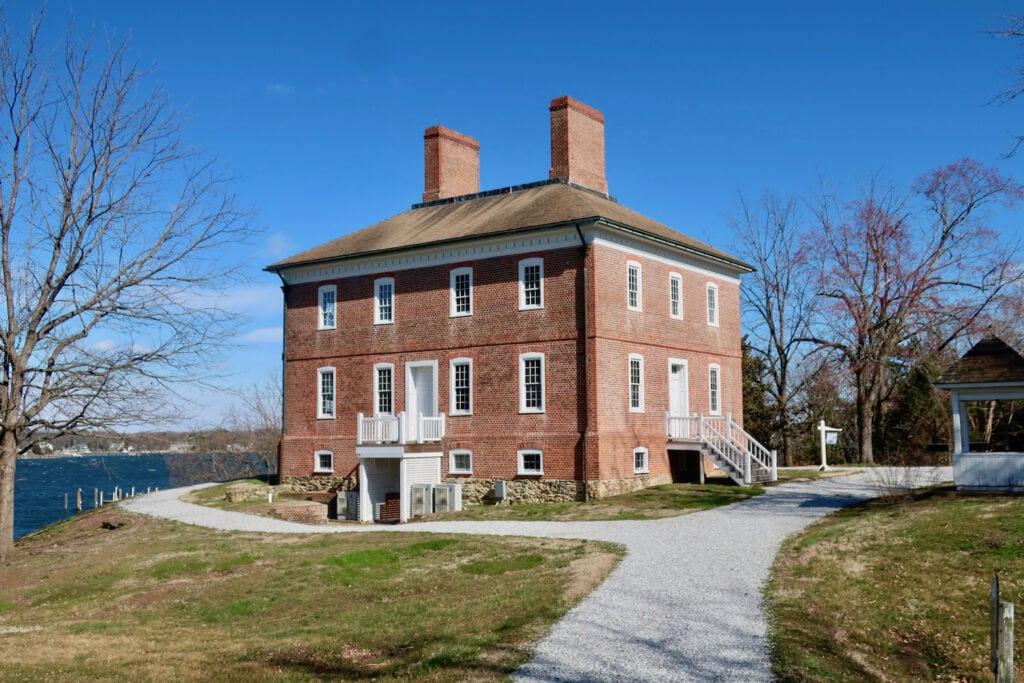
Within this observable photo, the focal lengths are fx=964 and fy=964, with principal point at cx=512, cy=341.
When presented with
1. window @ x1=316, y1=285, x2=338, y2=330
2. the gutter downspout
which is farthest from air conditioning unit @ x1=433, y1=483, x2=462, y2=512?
window @ x1=316, y1=285, x2=338, y2=330

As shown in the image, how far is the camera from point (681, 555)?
17.5 m

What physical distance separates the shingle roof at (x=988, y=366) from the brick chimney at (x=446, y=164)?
64.9 ft

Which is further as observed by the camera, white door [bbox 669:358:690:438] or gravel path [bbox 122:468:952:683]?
white door [bbox 669:358:690:438]

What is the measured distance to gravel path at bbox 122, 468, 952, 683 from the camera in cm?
1052

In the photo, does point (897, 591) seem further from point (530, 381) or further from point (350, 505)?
point (350, 505)

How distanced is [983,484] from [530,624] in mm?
13808

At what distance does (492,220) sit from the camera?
31156 mm

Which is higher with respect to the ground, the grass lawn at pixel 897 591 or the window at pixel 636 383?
the window at pixel 636 383

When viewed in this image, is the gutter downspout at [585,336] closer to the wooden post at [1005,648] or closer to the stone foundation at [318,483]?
the stone foundation at [318,483]

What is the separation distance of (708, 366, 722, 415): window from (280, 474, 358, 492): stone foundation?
1272 cm

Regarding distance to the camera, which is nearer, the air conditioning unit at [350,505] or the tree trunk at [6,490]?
the tree trunk at [6,490]

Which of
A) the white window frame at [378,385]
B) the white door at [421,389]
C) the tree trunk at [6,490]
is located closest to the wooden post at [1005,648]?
the tree trunk at [6,490]

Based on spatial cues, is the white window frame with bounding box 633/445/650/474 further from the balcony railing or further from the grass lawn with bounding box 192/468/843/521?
the balcony railing

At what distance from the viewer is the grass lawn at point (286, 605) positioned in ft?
37.2
